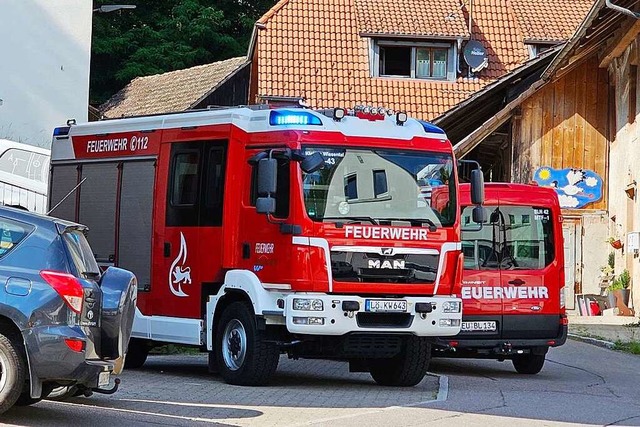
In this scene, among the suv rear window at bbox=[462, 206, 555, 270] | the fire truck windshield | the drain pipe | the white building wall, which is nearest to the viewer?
the fire truck windshield

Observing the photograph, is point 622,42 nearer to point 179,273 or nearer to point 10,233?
point 179,273

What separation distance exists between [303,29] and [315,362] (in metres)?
20.3

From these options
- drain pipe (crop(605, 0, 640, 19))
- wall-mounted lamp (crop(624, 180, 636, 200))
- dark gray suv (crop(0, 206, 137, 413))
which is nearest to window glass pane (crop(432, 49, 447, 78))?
wall-mounted lamp (crop(624, 180, 636, 200))

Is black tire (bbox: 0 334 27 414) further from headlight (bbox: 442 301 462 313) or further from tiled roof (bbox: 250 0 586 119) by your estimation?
tiled roof (bbox: 250 0 586 119)

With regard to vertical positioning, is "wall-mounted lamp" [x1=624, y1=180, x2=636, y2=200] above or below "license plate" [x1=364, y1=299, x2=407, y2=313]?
above

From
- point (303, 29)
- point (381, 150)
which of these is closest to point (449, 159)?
point (381, 150)

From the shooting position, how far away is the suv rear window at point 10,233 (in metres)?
10.0

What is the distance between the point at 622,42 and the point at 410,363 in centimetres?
1676

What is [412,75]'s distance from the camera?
122ft

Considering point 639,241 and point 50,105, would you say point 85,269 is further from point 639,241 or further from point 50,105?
point 50,105

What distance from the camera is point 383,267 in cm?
1412

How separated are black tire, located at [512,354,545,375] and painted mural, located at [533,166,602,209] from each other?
15.8 meters

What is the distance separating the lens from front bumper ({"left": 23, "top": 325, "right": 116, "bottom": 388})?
9.77m

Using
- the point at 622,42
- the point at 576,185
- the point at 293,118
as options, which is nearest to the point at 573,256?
the point at 576,185
